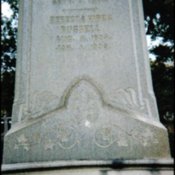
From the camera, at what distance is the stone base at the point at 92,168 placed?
9.48 feet

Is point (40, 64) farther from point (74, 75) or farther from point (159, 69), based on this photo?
point (159, 69)

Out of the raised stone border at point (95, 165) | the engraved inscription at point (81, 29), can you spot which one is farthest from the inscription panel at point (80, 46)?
the raised stone border at point (95, 165)

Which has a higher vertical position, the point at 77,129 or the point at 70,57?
the point at 70,57

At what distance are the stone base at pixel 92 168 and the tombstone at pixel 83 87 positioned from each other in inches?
7.6

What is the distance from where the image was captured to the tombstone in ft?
10.5

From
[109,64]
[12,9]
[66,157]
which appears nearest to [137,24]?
[109,64]

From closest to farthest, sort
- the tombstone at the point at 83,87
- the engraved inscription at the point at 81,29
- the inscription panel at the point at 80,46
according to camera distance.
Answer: the tombstone at the point at 83,87 → the inscription panel at the point at 80,46 → the engraved inscription at the point at 81,29

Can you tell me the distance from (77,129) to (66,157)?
12.1 inches

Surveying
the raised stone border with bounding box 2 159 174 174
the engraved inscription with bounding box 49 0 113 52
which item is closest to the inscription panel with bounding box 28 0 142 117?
the engraved inscription with bounding box 49 0 113 52

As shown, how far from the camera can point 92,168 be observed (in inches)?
114

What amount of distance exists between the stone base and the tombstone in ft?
0.63

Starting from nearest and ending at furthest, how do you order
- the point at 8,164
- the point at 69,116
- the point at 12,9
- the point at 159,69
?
the point at 8,164 < the point at 69,116 < the point at 159,69 < the point at 12,9

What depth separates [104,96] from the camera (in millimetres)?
3424

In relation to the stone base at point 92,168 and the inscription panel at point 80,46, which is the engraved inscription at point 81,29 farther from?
the stone base at point 92,168
